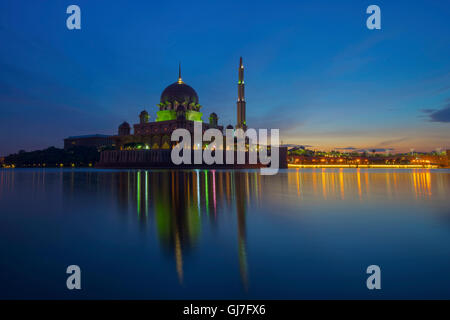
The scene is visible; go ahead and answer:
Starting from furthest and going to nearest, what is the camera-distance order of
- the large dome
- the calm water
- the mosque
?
1. the large dome
2. the mosque
3. the calm water

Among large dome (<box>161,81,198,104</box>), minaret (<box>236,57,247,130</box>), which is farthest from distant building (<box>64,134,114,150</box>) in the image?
minaret (<box>236,57,247,130</box>)

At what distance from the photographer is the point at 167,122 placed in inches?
2028

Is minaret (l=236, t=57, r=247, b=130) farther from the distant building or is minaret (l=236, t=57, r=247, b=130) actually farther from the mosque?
the distant building

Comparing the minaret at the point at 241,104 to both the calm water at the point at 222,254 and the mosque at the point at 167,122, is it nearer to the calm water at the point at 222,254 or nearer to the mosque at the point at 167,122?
the mosque at the point at 167,122

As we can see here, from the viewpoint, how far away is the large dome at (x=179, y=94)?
54028 millimetres

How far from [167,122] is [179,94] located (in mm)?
6449

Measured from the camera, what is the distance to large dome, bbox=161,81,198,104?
177ft

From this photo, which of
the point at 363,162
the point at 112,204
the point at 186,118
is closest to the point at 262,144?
the point at 186,118

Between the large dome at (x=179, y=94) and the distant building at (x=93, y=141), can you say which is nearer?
the large dome at (x=179, y=94)

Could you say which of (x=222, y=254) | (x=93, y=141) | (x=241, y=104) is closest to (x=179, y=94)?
(x=241, y=104)

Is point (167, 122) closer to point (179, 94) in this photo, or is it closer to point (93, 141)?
point (179, 94)

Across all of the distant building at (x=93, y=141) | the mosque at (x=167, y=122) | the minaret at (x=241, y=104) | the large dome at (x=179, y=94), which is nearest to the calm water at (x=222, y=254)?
the mosque at (x=167, y=122)
